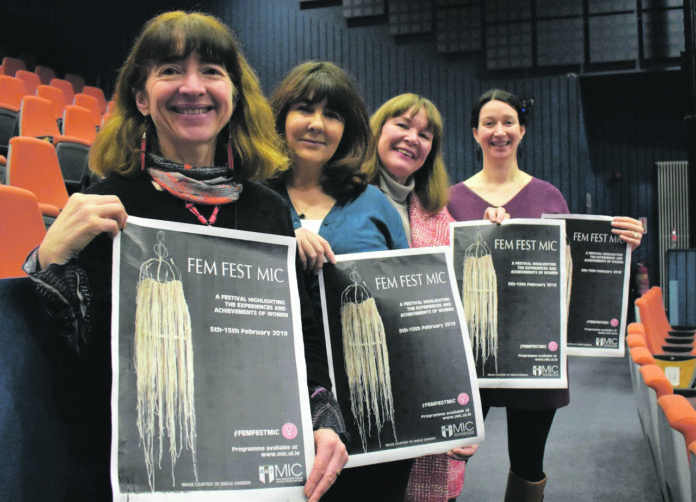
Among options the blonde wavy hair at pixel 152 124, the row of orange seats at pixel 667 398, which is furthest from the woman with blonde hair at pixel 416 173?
the blonde wavy hair at pixel 152 124

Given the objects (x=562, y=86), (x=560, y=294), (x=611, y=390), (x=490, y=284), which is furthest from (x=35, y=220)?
(x=562, y=86)

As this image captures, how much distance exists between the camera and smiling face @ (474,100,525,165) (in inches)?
79.0

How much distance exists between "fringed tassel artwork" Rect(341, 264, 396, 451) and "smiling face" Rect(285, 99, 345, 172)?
1.03 ft

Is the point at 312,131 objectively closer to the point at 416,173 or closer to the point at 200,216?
the point at 200,216

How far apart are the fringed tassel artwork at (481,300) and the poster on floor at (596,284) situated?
0.35 m

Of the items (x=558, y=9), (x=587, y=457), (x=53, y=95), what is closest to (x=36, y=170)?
(x=587, y=457)

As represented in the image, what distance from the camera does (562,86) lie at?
26.3 ft

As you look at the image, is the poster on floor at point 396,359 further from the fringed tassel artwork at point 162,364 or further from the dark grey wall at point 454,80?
the dark grey wall at point 454,80

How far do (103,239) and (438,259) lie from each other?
0.57 metres

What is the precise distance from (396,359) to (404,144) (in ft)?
2.50

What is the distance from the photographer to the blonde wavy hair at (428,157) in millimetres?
1724

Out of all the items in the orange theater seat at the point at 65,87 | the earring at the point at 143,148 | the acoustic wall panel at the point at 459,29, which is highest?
the acoustic wall panel at the point at 459,29

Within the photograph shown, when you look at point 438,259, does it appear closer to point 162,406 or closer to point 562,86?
point 162,406

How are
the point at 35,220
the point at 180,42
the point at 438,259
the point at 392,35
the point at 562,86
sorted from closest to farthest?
the point at 180,42
the point at 438,259
the point at 35,220
the point at 562,86
the point at 392,35
